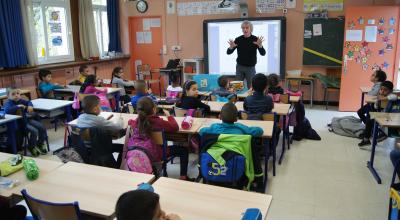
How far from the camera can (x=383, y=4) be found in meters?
6.77

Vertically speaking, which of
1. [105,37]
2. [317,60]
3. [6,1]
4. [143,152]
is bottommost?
[143,152]

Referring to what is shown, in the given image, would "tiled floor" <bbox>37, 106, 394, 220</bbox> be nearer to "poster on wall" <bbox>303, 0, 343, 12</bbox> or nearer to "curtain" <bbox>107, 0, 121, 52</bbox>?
"poster on wall" <bbox>303, 0, 343, 12</bbox>

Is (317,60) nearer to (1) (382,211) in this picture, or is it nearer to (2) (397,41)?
(2) (397,41)

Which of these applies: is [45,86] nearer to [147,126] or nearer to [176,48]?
[176,48]

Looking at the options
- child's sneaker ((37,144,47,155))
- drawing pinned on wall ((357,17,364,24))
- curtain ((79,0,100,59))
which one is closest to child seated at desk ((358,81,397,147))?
drawing pinned on wall ((357,17,364,24))

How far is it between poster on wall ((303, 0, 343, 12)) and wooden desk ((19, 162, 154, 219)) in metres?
6.23

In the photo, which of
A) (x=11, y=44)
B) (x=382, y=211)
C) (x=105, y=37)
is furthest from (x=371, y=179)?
(x=105, y=37)

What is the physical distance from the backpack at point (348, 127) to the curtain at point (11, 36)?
18.1ft

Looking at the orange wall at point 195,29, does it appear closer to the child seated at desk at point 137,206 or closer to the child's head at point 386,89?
the child's head at point 386,89

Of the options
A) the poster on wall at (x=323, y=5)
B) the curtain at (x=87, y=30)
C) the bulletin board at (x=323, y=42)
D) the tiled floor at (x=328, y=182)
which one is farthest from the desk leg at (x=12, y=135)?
the poster on wall at (x=323, y=5)

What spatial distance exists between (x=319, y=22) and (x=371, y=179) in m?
4.27

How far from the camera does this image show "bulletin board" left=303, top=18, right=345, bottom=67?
7059mm

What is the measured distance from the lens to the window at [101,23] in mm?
8438

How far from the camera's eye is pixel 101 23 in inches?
339
